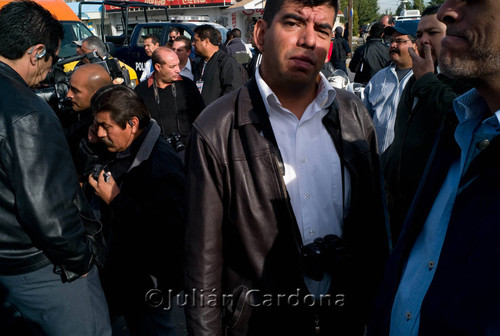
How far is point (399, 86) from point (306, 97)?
7.89 ft

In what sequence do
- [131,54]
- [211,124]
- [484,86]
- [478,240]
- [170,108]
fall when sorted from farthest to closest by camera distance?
[131,54], [170,108], [211,124], [484,86], [478,240]

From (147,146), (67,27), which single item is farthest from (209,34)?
(67,27)

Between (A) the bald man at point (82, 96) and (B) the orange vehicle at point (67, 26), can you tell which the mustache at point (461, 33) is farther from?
(B) the orange vehicle at point (67, 26)

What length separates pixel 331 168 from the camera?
1.73 metres

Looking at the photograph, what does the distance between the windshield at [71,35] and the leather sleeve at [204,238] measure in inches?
342

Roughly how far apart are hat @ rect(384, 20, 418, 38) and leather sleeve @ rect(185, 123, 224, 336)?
3189 mm

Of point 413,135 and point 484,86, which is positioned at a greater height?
point 484,86

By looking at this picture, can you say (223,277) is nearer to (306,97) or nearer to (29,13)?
(306,97)

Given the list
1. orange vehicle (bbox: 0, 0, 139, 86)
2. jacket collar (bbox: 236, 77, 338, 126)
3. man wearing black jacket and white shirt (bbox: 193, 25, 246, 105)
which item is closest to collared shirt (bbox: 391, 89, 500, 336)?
jacket collar (bbox: 236, 77, 338, 126)

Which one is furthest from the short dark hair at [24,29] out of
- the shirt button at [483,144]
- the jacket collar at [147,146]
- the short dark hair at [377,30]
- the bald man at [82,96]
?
the short dark hair at [377,30]

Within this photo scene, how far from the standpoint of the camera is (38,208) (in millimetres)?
1738

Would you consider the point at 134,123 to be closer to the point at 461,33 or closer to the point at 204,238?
the point at 204,238

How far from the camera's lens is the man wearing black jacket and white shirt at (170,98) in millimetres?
4418

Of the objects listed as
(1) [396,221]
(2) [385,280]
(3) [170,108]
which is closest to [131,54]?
(3) [170,108]
